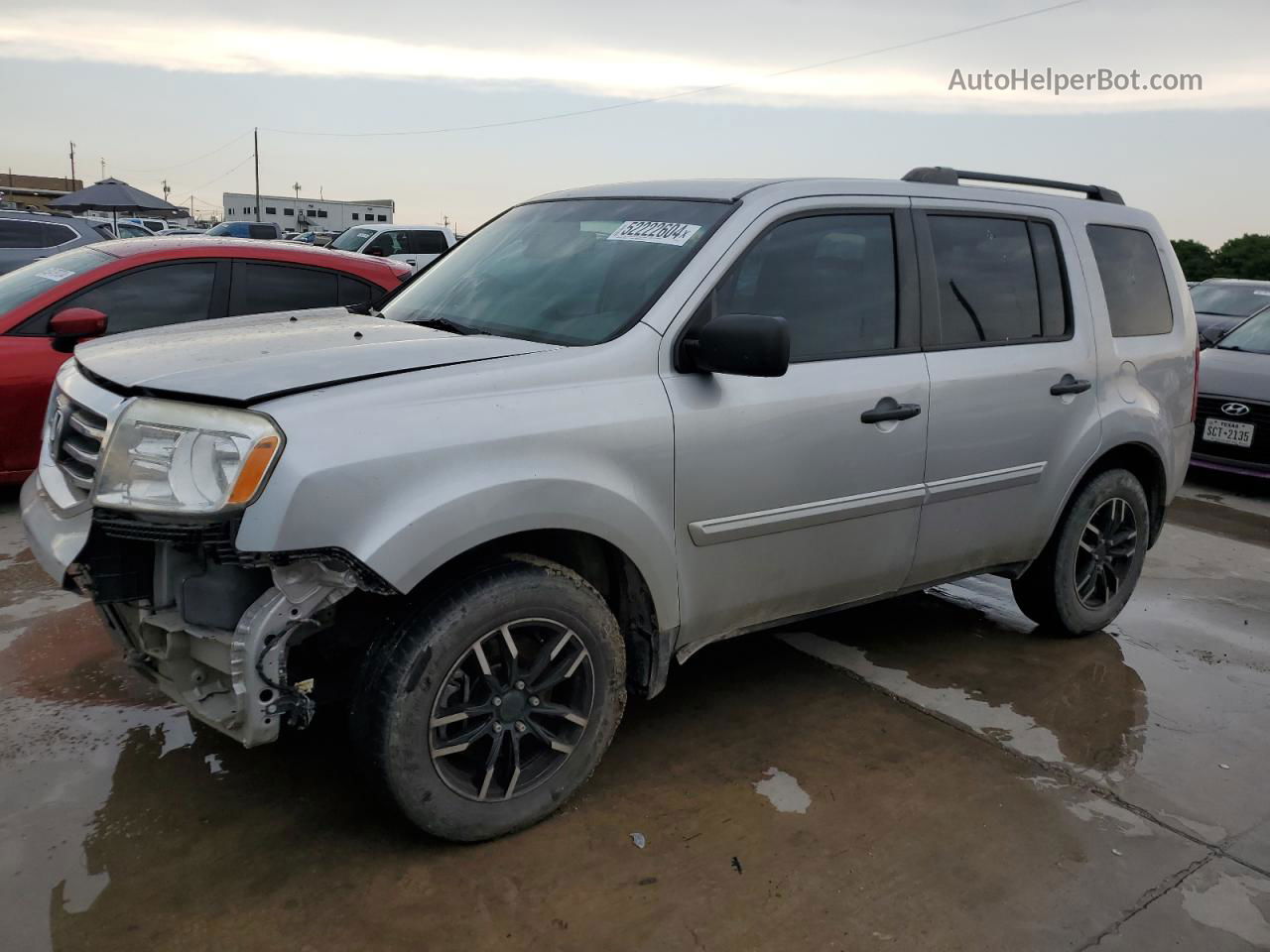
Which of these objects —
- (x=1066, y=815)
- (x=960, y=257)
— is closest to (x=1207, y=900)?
(x=1066, y=815)

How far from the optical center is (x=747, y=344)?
289cm

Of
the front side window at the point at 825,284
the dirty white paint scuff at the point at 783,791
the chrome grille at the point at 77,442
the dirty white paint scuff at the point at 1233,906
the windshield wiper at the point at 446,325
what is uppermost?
the front side window at the point at 825,284

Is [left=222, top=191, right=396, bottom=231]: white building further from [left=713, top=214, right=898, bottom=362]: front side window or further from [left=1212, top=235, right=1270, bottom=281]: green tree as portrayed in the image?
[left=713, top=214, right=898, bottom=362]: front side window

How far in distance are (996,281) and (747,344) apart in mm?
1629

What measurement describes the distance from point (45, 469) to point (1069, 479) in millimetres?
3645

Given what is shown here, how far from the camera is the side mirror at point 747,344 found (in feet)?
9.47

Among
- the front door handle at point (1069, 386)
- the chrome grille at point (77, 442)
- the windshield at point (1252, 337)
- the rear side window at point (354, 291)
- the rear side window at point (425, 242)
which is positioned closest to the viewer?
the chrome grille at point (77, 442)

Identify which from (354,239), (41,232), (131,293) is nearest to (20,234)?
(41,232)

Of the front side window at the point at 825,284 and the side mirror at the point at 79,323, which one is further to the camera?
the side mirror at the point at 79,323

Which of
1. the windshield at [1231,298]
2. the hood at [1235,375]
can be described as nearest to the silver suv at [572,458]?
the hood at [1235,375]

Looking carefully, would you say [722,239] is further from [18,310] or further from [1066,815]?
[18,310]

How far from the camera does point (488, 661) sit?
2801mm

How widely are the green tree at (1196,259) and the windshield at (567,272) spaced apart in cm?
2944

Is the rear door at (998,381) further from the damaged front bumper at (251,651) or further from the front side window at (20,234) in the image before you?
the front side window at (20,234)
